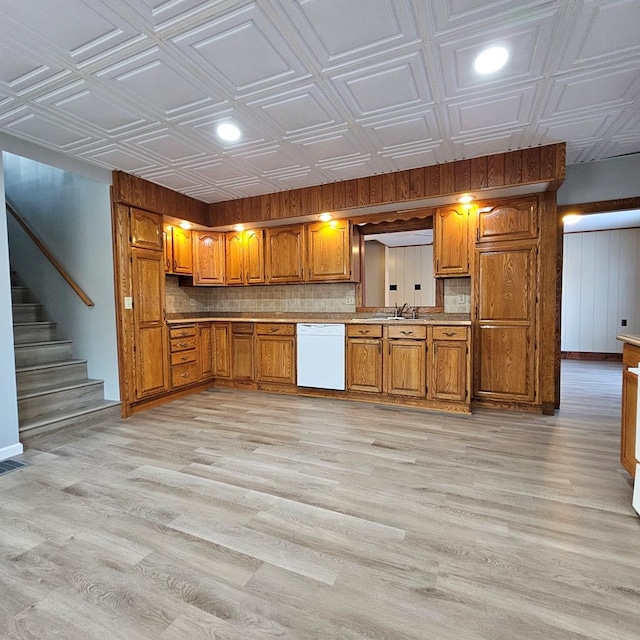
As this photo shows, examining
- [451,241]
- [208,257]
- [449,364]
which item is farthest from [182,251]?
[449,364]

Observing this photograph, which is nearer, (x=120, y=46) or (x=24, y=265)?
(x=120, y=46)

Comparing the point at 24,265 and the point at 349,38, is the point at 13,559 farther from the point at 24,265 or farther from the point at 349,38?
the point at 24,265

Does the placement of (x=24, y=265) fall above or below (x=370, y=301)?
above

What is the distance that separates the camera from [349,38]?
191 centimetres

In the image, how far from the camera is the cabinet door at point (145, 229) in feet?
12.9

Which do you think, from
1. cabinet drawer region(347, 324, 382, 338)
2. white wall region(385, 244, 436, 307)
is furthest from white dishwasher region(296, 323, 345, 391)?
white wall region(385, 244, 436, 307)

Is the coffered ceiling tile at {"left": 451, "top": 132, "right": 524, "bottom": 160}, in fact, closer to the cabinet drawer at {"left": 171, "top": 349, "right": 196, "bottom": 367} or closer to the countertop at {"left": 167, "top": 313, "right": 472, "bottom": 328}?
the countertop at {"left": 167, "top": 313, "right": 472, "bottom": 328}

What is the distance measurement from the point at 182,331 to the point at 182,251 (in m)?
1.10

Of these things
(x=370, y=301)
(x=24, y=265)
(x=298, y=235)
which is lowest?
(x=370, y=301)

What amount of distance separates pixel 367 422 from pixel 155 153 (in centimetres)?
316

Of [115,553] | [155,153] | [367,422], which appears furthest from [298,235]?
[115,553]

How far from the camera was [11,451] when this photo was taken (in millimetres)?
2820

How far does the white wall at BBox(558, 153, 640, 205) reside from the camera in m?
3.57

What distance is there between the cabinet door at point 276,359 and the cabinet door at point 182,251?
137 cm
